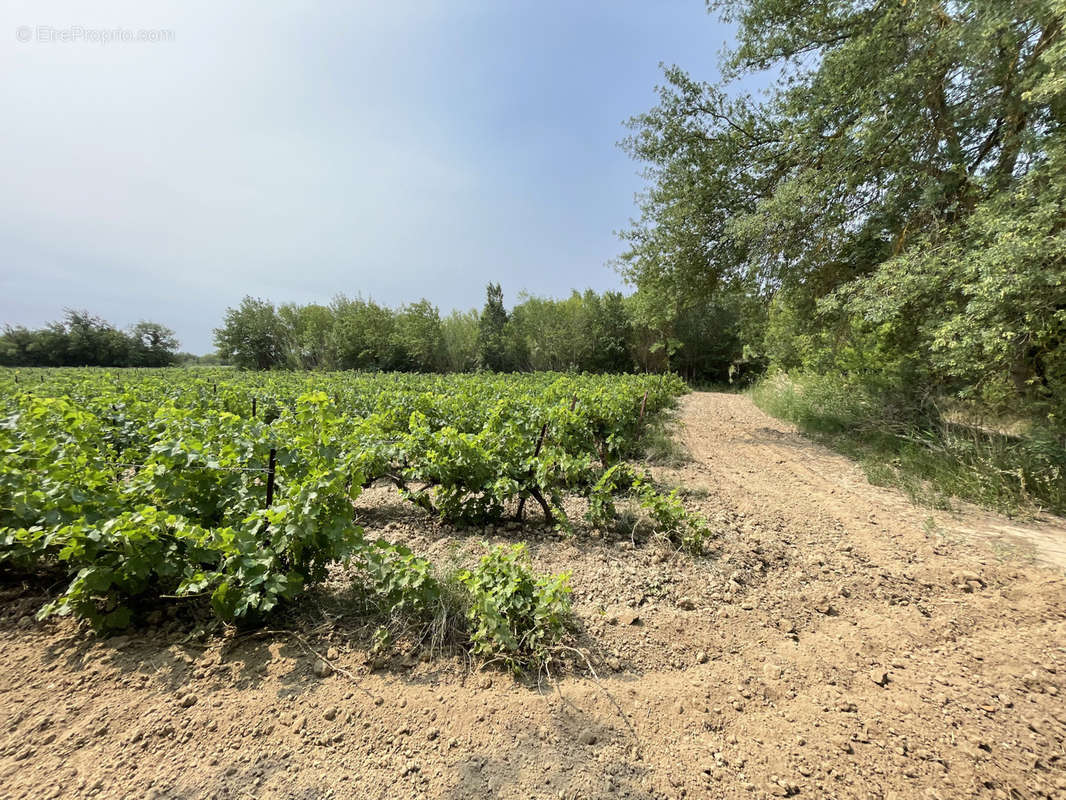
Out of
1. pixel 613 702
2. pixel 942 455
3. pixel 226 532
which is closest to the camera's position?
pixel 613 702

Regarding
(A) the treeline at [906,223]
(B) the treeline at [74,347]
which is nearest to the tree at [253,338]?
(B) the treeline at [74,347]

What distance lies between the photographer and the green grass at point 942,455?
4.79 m

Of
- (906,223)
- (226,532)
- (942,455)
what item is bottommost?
(942,455)

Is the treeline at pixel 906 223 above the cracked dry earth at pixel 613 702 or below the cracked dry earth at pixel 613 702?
above

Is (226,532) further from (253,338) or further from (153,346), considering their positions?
(153,346)

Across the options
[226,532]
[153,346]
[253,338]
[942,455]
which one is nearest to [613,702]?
[226,532]

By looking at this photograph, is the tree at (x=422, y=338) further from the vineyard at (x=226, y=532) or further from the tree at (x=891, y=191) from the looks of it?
the vineyard at (x=226, y=532)

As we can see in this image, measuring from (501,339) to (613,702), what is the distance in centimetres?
3456

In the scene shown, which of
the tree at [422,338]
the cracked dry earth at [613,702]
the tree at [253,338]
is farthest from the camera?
the tree at [253,338]

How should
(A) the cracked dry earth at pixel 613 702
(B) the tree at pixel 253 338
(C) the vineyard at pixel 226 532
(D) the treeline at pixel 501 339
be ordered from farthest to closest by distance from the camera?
1. (B) the tree at pixel 253 338
2. (D) the treeline at pixel 501 339
3. (C) the vineyard at pixel 226 532
4. (A) the cracked dry earth at pixel 613 702

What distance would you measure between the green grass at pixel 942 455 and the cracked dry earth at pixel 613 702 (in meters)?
2.09

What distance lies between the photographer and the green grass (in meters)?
4.79

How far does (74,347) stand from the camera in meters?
49.0

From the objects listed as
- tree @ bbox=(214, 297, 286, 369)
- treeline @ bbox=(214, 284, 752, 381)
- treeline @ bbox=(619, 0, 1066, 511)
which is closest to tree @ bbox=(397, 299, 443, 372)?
treeline @ bbox=(214, 284, 752, 381)
